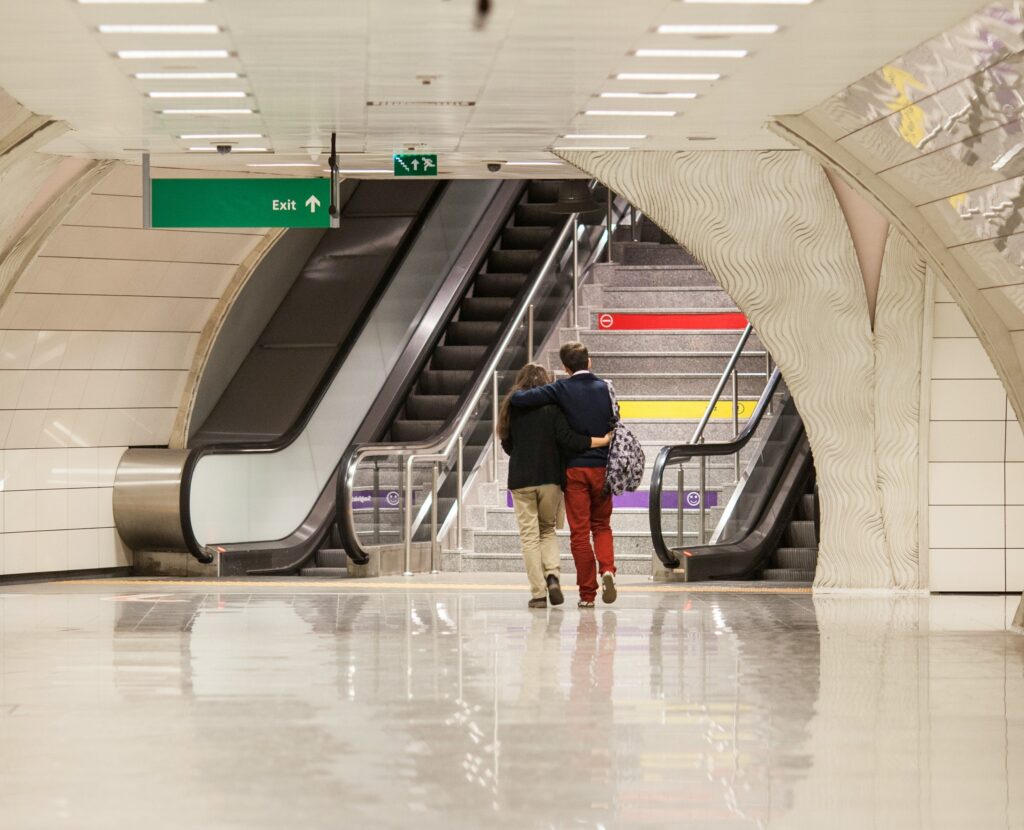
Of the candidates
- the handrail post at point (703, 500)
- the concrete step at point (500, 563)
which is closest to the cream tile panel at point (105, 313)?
the concrete step at point (500, 563)

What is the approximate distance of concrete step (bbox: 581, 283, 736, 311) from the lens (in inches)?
621

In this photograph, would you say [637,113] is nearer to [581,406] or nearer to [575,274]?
[581,406]

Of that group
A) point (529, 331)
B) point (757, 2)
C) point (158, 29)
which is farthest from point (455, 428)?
point (757, 2)

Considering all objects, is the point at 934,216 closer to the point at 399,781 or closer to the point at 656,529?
the point at 656,529

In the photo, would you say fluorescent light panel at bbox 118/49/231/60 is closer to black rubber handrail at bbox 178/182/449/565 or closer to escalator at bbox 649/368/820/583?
escalator at bbox 649/368/820/583

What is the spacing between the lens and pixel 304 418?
14859 millimetres

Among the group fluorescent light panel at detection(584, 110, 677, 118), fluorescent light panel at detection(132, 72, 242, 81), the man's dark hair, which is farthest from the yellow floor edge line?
fluorescent light panel at detection(132, 72, 242, 81)

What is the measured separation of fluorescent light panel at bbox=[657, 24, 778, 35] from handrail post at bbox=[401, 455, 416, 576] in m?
6.64

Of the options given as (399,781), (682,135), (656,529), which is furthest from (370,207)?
(399,781)

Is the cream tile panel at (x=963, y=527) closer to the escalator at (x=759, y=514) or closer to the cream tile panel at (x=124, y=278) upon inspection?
the escalator at (x=759, y=514)

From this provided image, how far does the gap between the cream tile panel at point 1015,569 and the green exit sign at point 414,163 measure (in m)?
4.68

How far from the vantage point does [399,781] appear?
13.8 ft

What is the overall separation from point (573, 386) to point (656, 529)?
9.92 feet

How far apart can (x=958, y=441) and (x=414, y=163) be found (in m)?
4.09
